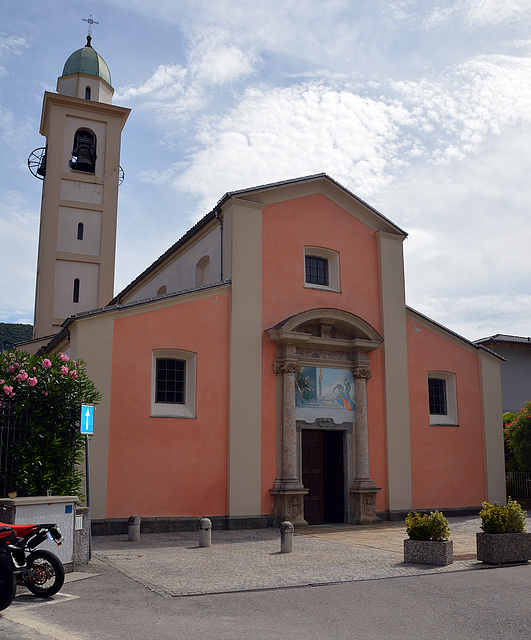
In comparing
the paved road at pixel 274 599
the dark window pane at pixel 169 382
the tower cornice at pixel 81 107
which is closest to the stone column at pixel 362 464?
the dark window pane at pixel 169 382

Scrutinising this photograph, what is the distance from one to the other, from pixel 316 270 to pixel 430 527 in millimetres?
10175

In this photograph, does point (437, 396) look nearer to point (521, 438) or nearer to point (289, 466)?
point (521, 438)

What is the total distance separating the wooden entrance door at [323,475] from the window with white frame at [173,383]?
364 centimetres

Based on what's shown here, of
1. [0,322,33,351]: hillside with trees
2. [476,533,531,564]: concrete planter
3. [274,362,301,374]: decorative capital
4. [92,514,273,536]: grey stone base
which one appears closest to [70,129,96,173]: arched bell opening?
[274,362,301,374]: decorative capital

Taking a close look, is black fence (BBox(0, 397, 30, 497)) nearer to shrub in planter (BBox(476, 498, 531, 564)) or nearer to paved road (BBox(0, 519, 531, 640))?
paved road (BBox(0, 519, 531, 640))

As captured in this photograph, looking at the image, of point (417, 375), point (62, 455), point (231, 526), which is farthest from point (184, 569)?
point (417, 375)

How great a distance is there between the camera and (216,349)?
57.0 feet

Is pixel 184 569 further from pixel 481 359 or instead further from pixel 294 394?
pixel 481 359

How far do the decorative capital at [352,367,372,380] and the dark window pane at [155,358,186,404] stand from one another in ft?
16.5

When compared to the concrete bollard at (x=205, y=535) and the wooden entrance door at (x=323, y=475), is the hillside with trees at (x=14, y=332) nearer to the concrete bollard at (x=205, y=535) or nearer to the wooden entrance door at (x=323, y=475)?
the wooden entrance door at (x=323, y=475)

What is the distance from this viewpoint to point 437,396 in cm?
2120

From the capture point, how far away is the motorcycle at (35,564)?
8.10m

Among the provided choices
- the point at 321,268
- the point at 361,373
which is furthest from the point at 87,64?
the point at 361,373

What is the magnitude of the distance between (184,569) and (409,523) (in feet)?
12.9
